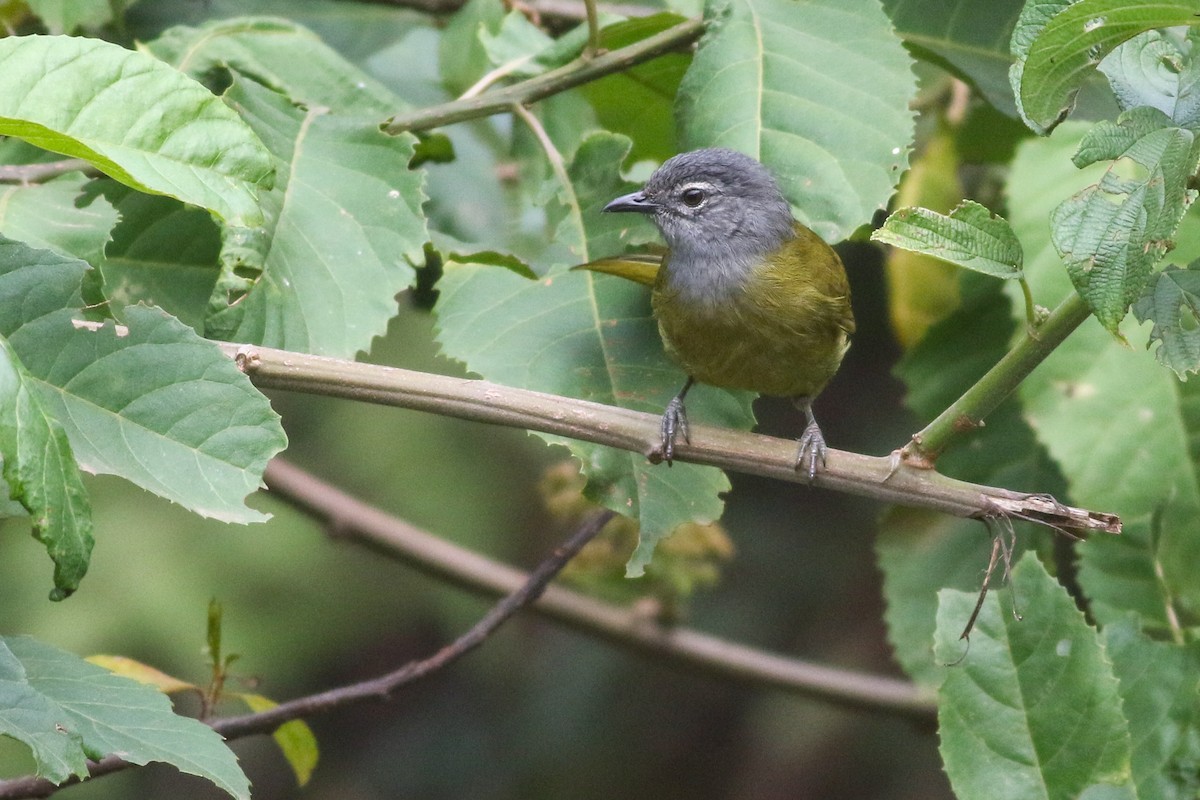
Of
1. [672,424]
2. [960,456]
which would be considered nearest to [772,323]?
[960,456]

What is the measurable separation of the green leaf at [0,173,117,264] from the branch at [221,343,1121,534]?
15.8 inches

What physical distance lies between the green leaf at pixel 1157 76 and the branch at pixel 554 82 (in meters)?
1.10

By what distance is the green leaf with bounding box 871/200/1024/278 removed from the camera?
6.15 ft

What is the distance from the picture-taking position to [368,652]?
7926 mm

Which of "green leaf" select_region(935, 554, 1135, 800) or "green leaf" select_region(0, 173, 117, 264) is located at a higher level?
"green leaf" select_region(0, 173, 117, 264)

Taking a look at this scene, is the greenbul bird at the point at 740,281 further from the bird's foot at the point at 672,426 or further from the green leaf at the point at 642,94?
the bird's foot at the point at 672,426

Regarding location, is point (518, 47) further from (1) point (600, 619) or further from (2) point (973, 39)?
(1) point (600, 619)

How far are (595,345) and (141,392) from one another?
1.02 meters

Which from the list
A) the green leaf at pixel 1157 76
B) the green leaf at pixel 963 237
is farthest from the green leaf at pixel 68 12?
the green leaf at pixel 1157 76

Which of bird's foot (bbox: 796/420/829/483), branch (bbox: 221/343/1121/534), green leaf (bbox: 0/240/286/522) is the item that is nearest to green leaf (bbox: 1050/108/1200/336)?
branch (bbox: 221/343/1121/534)

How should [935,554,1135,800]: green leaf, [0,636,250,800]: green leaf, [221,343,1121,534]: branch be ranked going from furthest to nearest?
[935,554,1135,800]: green leaf
[221,343,1121,534]: branch
[0,636,250,800]: green leaf

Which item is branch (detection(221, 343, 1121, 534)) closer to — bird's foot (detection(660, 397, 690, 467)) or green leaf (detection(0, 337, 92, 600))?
bird's foot (detection(660, 397, 690, 467))

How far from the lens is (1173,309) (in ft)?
6.20

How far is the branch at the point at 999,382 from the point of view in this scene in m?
1.92
